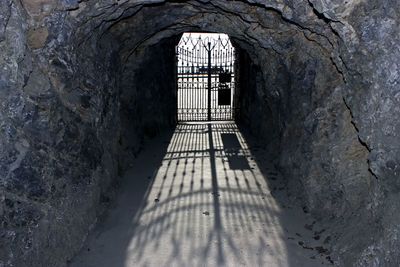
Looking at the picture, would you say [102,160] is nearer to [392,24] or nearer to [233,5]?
[233,5]

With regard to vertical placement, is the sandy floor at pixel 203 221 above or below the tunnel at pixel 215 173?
below

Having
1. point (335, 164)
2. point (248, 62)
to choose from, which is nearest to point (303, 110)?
point (335, 164)

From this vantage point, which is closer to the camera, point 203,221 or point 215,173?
point 203,221

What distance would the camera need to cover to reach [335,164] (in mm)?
5227

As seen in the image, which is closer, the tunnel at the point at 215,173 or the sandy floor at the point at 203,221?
the tunnel at the point at 215,173

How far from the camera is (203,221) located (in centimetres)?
577

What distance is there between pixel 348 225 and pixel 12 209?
13.0 ft

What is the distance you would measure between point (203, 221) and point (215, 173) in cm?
222

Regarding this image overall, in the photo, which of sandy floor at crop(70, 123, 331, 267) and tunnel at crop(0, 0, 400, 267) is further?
sandy floor at crop(70, 123, 331, 267)

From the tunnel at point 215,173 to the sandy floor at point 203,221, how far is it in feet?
0.24

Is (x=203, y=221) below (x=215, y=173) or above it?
below

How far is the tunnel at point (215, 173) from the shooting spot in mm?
3697

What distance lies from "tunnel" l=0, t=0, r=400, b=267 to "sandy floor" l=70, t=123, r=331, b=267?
0.24ft

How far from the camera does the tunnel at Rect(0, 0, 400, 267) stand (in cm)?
370
